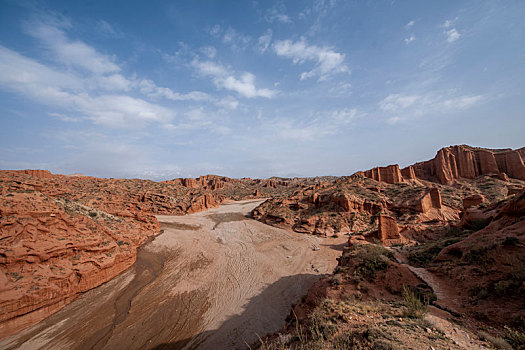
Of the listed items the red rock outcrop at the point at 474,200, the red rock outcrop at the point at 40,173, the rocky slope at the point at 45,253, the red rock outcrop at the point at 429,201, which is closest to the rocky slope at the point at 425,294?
the red rock outcrop at the point at 474,200

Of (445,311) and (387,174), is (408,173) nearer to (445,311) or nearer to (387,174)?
(387,174)

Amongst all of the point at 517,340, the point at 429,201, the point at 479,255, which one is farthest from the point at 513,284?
the point at 429,201

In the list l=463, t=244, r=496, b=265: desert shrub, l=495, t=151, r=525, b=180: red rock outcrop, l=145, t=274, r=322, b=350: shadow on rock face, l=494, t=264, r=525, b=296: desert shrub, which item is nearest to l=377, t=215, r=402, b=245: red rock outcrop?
l=145, t=274, r=322, b=350: shadow on rock face

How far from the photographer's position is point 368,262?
28.1 ft

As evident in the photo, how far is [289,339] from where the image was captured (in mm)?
5008

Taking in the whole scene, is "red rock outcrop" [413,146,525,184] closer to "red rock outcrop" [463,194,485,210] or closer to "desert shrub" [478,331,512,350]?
"red rock outcrop" [463,194,485,210]

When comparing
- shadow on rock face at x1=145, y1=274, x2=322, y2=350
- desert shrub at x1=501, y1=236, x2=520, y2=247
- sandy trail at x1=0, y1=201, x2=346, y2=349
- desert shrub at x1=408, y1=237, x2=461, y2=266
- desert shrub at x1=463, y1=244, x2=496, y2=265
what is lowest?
shadow on rock face at x1=145, y1=274, x2=322, y2=350

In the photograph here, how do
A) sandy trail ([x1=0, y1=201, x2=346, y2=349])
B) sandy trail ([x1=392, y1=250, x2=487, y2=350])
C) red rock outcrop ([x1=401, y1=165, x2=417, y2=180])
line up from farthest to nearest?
red rock outcrop ([x1=401, y1=165, x2=417, y2=180]) < sandy trail ([x1=0, y1=201, x2=346, y2=349]) < sandy trail ([x1=392, y1=250, x2=487, y2=350])

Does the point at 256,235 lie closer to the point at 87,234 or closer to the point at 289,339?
the point at 87,234

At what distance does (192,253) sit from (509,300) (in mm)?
18787

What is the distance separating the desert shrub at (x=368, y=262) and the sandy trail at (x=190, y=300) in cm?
427

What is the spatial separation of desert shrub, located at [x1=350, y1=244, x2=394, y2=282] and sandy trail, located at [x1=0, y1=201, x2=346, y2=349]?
427 centimetres

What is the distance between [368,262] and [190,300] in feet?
32.0

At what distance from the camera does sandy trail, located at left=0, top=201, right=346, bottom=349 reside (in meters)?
8.45
